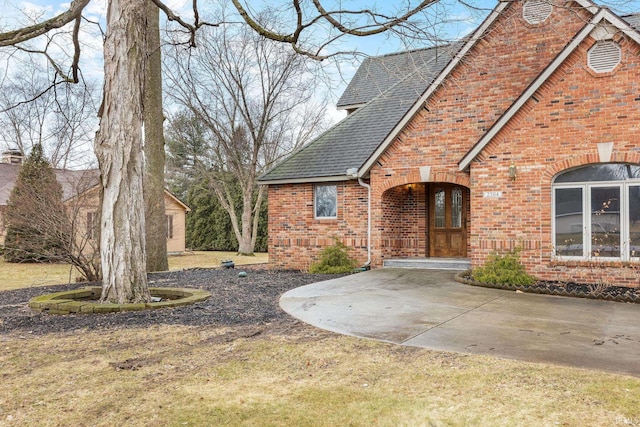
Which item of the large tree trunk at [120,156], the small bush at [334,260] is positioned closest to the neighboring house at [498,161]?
the small bush at [334,260]

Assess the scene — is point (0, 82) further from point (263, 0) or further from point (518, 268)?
point (518, 268)

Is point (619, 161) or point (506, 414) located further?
point (619, 161)

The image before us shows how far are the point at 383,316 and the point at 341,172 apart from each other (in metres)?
7.55

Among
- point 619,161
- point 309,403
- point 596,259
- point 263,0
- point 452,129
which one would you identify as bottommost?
point 309,403

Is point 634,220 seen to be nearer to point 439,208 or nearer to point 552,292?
point 552,292

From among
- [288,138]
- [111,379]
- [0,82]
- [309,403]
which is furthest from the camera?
[288,138]

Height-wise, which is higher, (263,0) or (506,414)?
(263,0)

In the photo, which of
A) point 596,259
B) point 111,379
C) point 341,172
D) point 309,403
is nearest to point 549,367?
point 309,403

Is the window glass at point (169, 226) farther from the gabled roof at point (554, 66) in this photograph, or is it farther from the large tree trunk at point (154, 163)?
the gabled roof at point (554, 66)

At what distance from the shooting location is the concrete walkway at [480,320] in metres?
5.45

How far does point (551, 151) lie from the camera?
10.6m

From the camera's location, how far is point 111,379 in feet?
15.1

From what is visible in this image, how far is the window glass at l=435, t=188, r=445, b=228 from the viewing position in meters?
14.5

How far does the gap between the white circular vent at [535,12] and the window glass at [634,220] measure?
16.2ft
